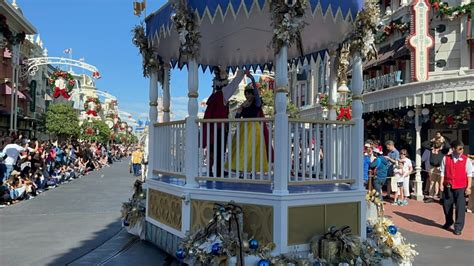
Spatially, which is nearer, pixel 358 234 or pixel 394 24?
pixel 358 234

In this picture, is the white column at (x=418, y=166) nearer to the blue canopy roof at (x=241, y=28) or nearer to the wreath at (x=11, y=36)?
the blue canopy roof at (x=241, y=28)

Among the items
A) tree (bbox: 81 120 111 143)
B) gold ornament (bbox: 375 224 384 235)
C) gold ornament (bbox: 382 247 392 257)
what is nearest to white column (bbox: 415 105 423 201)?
gold ornament (bbox: 375 224 384 235)

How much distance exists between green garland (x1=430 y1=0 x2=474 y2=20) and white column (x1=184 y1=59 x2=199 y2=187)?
12988 mm

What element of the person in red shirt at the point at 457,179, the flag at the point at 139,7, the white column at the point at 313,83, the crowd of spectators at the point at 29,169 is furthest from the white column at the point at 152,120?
the white column at the point at 313,83

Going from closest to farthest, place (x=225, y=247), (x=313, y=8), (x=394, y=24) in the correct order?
(x=225, y=247) < (x=313, y=8) < (x=394, y=24)

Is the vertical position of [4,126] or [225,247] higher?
[4,126]

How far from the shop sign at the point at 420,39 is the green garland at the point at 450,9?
420 mm

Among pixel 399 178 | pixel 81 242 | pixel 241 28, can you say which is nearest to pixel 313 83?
pixel 399 178

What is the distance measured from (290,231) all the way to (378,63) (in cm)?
1617

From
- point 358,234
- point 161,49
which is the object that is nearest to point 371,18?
point 358,234

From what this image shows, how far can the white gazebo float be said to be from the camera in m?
5.16

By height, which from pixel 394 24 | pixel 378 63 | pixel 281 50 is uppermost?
pixel 394 24

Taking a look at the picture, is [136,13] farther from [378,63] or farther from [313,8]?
[378,63]

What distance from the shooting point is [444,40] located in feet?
53.4
